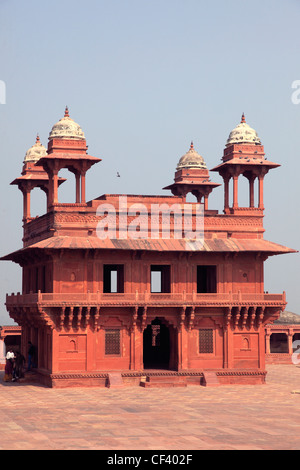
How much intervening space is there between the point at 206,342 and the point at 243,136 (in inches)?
395

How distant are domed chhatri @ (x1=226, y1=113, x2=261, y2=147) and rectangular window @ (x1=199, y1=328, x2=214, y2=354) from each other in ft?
30.3

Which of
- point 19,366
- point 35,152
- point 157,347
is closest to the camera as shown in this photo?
point 19,366

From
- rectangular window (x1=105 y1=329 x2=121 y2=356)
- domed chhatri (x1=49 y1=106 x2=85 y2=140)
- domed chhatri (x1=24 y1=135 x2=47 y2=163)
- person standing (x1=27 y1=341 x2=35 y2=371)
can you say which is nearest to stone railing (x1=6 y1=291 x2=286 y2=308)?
rectangular window (x1=105 y1=329 x2=121 y2=356)

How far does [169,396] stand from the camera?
117 feet

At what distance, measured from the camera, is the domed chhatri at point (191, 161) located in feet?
166

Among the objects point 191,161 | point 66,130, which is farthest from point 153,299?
point 191,161

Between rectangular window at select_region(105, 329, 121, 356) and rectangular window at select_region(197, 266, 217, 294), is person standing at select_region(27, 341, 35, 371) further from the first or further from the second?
rectangular window at select_region(197, 266, 217, 294)

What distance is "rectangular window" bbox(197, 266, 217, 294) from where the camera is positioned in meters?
41.5

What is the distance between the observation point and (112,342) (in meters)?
39.7

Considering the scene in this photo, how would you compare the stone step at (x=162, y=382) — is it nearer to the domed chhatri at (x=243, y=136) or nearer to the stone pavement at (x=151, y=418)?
the stone pavement at (x=151, y=418)

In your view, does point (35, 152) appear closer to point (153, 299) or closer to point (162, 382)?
point (153, 299)

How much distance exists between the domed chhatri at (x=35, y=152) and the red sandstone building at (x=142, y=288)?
24.4ft

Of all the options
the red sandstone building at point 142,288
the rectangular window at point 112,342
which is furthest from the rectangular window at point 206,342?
the rectangular window at point 112,342

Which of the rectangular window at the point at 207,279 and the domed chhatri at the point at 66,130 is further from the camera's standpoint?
the rectangular window at the point at 207,279
